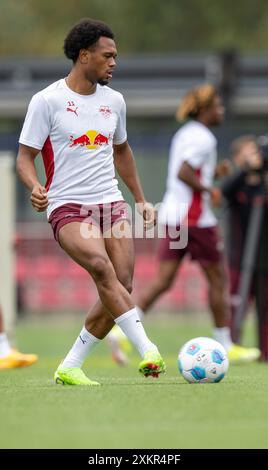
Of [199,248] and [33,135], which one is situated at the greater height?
[199,248]

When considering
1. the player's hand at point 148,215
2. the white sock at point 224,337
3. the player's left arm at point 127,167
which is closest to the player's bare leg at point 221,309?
the white sock at point 224,337

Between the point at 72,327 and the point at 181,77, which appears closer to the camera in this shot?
the point at 72,327

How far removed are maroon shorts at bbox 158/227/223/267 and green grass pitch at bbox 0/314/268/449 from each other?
8.03 ft

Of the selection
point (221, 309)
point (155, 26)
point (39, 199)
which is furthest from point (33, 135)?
point (155, 26)

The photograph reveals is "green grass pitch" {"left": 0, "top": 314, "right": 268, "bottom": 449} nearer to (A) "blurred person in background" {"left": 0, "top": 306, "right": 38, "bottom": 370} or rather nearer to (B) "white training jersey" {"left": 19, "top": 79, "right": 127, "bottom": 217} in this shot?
(A) "blurred person in background" {"left": 0, "top": 306, "right": 38, "bottom": 370}

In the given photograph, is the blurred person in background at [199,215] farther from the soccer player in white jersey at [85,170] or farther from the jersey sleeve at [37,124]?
the jersey sleeve at [37,124]

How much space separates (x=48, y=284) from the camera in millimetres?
Answer: 21781

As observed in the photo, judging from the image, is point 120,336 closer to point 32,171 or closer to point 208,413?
point 32,171

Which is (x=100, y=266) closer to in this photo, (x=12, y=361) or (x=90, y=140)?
(x=90, y=140)

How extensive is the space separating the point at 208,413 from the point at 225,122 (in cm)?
1661

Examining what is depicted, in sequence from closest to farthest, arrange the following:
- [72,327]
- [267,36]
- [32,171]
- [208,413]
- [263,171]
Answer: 1. [208,413]
2. [32,171]
3. [263,171]
4. [72,327]
5. [267,36]

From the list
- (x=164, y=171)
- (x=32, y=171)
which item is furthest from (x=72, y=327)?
(x=32, y=171)

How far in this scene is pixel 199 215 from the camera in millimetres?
13266

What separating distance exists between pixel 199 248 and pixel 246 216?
1.58 m
